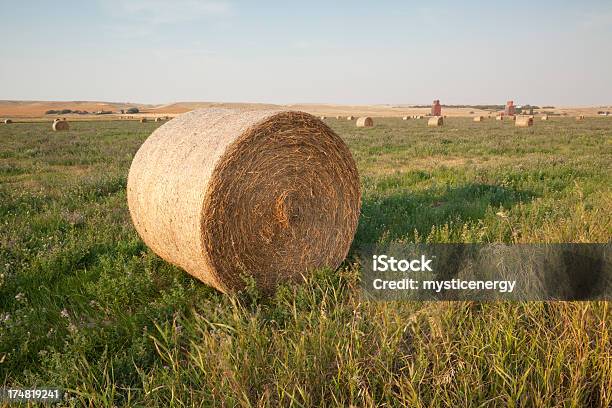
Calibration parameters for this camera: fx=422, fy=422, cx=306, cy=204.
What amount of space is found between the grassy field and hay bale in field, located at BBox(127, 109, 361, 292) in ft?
1.15

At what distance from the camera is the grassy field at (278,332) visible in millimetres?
2484

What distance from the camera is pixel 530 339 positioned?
2.92 metres

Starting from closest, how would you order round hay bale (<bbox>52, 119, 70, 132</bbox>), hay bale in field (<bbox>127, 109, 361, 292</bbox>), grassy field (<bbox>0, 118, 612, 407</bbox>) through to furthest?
grassy field (<bbox>0, 118, 612, 407</bbox>)
hay bale in field (<bbox>127, 109, 361, 292</bbox>)
round hay bale (<bbox>52, 119, 70, 132</bbox>)

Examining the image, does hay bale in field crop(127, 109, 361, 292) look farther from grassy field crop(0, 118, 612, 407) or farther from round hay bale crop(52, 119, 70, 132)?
round hay bale crop(52, 119, 70, 132)

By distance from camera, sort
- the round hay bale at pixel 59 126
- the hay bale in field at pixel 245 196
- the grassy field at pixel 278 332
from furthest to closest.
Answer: the round hay bale at pixel 59 126
the hay bale in field at pixel 245 196
the grassy field at pixel 278 332

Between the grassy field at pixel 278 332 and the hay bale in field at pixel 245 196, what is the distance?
349 mm

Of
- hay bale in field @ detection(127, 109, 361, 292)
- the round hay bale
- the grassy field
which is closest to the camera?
the grassy field

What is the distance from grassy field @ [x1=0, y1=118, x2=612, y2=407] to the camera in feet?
8.15

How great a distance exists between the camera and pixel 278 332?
3484 mm

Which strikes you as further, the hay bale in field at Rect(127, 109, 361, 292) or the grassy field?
the hay bale in field at Rect(127, 109, 361, 292)

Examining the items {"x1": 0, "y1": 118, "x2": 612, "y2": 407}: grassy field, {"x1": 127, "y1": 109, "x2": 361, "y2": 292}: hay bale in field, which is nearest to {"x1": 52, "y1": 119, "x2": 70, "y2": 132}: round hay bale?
{"x1": 0, "y1": 118, "x2": 612, "y2": 407}: grassy field

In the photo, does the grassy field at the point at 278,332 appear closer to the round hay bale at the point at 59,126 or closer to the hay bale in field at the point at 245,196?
the hay bale in field at the point at 245,196

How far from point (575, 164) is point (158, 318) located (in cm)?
1230

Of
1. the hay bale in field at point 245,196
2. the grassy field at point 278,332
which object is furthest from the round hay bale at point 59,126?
the hay bale in field at point 245,196
